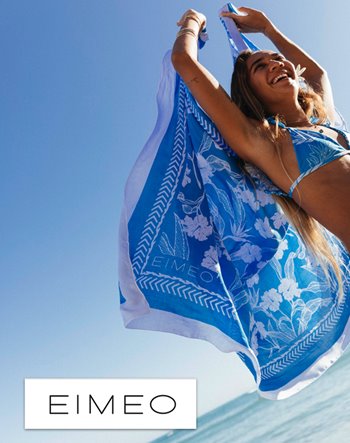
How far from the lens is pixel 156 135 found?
110 inches

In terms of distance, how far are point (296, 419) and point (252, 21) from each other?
1312 centimetres

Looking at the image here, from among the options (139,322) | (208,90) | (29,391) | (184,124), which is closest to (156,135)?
(184,124)

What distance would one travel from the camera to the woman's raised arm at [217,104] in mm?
2574

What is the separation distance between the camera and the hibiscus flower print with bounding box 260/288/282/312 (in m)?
2.71

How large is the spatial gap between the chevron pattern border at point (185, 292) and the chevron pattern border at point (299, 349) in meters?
0.34

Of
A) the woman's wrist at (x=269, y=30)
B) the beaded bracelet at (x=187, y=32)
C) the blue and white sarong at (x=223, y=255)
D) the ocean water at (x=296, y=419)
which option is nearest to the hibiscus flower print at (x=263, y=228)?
the blue and white sarong at (x=223, y=255)

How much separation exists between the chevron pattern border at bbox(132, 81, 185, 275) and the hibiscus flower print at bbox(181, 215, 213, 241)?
126 millimetres

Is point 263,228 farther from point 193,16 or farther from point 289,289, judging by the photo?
point 193,16

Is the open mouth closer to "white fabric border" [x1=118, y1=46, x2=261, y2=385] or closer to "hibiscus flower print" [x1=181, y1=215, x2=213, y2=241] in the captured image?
"white fabric border" [x1=118, y1=46, x2=261, y2=385]

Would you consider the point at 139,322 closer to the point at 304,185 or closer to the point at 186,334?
the point at 186,334

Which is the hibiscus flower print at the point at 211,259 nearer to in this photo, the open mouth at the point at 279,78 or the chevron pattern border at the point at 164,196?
the chevron pattern border at the point at 164,196

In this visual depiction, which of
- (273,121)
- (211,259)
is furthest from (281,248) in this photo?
(273,121)

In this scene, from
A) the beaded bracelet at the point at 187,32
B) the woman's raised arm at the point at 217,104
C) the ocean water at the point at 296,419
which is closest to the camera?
the woman's raised arm at the point at 217,104

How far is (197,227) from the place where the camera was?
2.74 meters
